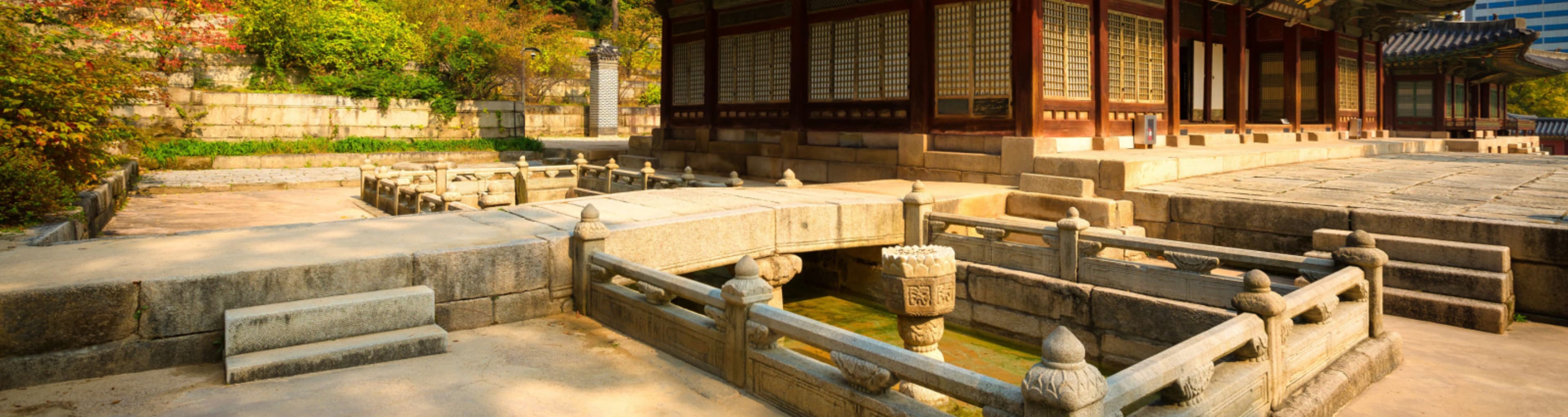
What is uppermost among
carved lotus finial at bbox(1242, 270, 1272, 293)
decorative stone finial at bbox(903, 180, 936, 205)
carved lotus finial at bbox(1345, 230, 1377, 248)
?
decorative stone finial at bbox(903, 180, 936, 205)

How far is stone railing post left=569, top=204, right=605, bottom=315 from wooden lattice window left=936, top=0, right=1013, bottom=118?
7712mm

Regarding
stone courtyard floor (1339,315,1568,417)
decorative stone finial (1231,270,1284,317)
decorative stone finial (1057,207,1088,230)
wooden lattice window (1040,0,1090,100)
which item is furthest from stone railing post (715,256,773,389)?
wooden lattice window (1040,0,1090,100)

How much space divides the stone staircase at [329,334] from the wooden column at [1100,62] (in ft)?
35.4

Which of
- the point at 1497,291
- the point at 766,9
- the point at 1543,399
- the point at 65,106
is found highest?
the point at 766,9

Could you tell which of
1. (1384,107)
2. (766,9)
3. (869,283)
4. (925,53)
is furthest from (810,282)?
(1384,107)

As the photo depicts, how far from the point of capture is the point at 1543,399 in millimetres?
5996

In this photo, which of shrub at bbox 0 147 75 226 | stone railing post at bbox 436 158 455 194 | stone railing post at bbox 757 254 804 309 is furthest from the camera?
stone railing post at bbox 436 158 455 194

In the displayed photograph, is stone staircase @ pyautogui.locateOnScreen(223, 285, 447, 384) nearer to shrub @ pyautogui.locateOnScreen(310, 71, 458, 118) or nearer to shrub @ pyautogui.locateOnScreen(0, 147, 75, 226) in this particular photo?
shrub @ pyautogui.locateOnScreen(0, 147, 75, 226)

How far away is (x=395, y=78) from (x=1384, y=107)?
107 ft

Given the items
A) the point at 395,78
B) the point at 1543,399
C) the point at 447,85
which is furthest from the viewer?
the point at 447,85

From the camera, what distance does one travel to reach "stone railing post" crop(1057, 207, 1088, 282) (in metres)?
8.94

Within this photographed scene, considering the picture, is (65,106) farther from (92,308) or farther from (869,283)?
(869,283)

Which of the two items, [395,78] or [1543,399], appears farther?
[395,78]

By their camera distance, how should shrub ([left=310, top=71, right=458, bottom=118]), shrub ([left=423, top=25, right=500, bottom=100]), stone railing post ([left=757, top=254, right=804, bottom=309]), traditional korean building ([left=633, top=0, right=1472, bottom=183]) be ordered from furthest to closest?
1. shrub ([left=423, top=25, right=500, bottom=100])
2. shrub ([left=310, top=71, right=458, bottom=118])
3. traditional korean building ([left=633, top=0, right=1472, bottom=183])
4. stone railing post ([left=757, top=254, right=804, bottom=309])
